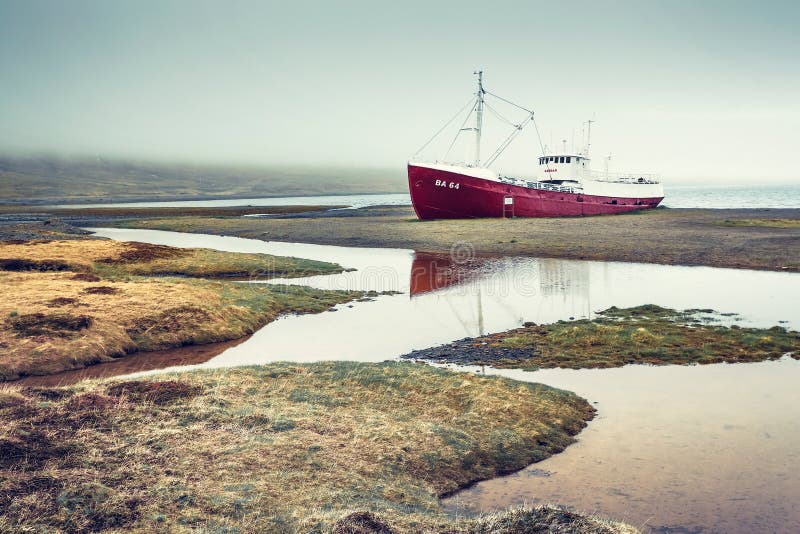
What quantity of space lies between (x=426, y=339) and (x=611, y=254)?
101 ft

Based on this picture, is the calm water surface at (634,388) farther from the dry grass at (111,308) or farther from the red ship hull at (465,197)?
the red ship hull at (465,197)

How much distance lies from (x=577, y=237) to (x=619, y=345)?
40.9 m

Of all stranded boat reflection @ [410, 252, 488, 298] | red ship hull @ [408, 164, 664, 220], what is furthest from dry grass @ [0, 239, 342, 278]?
red ship hull @ [408, 164, 664, 220]

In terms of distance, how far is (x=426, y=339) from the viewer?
24984 mm

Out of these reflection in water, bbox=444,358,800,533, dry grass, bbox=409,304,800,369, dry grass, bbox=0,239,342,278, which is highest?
dry grass, bbox=0,239,342,278

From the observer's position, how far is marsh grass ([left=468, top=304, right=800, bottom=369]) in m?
21.6

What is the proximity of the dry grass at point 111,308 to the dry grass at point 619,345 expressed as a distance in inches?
394

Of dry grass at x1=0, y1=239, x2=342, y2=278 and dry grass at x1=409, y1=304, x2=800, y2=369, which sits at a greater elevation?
dry grass at x1=0, y1=239, x2=342, y2=278

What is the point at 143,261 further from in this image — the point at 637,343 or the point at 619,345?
the point at 637,343

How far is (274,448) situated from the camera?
1290 cm

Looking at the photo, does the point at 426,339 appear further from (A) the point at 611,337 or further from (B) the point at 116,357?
(B) the point at 116,357

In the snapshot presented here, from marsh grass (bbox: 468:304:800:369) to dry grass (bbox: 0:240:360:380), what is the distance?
439 inches

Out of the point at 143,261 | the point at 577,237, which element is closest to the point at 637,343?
the point at 143,261

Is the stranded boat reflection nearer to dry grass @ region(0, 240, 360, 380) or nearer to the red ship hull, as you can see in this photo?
dry grass @ region(0, 240, 360, 380)
